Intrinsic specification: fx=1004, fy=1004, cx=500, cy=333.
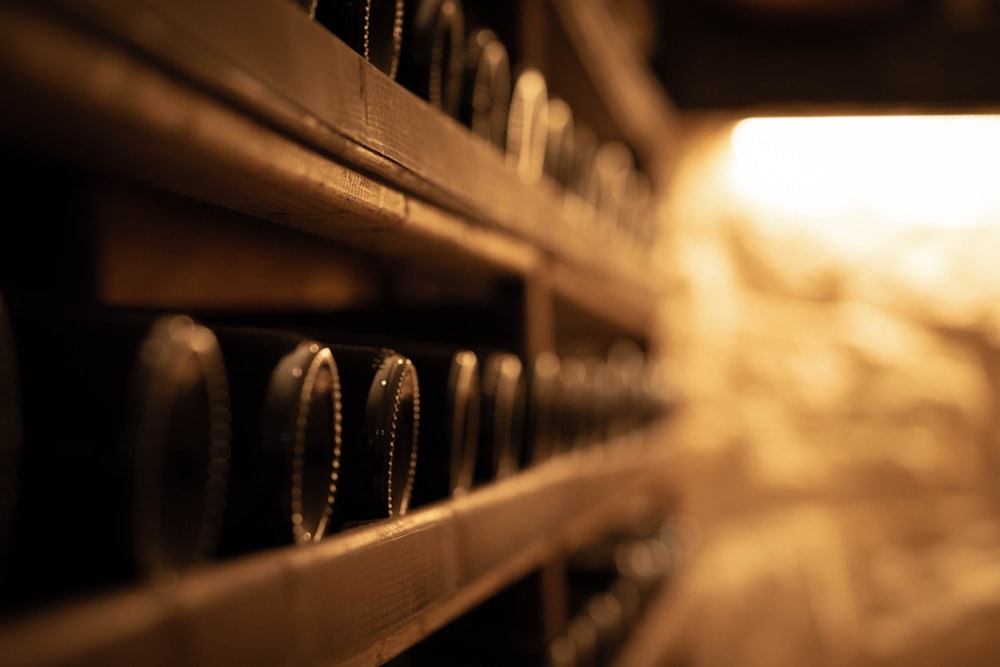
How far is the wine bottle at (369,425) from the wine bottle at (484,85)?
410 mm

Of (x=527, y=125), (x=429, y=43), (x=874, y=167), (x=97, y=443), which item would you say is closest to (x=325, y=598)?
(x=97, y=443)

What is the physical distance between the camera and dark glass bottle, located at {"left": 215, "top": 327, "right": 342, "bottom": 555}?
61 cm

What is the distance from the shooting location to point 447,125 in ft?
3.02

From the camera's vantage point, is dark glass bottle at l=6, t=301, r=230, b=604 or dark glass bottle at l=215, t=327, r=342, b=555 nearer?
dark glass bottle at l=6, t=301, r=230, b=604

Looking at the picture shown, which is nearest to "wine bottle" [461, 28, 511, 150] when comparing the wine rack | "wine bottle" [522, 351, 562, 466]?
the wine rack

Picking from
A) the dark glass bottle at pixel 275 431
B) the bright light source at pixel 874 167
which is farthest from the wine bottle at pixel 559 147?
the bright light source at pixel 874 167

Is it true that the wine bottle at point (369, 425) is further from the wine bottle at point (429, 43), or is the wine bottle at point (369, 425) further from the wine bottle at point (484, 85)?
the wine bottle at point (484, 85)

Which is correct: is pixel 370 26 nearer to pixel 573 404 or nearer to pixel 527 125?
pixel 527 125

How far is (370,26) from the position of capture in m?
0.85

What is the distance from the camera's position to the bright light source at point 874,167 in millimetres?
3053

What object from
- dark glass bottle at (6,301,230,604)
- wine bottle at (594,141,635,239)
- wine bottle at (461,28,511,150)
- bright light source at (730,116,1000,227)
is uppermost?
bright light source at (730,116,1000,227)

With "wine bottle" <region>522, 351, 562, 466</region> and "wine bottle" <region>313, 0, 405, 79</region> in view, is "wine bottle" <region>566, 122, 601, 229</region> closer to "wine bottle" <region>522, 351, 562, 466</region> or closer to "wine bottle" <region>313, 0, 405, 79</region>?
"wine bottle" <region>522, 351, 562, 466</region>

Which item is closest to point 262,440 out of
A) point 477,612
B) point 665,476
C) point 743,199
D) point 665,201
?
point 477,612

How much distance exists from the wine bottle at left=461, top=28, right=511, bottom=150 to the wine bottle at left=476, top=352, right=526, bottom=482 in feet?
0.88
